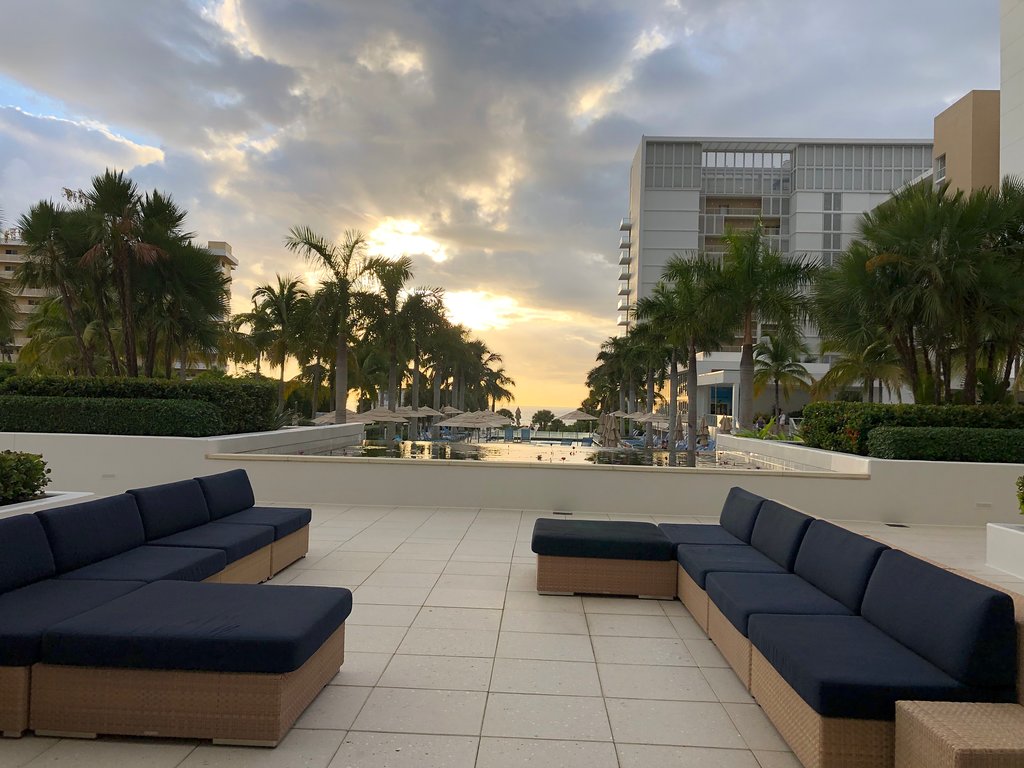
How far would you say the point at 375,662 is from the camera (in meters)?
4.25

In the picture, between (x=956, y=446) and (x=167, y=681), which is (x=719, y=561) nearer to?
(x=167, y=681)

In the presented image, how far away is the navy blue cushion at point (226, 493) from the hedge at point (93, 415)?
527 centimetres

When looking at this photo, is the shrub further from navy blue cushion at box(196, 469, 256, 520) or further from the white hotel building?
the white hotel building

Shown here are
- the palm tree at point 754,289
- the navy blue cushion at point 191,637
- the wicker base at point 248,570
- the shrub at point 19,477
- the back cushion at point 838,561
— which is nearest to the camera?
the navy blue cushion at point 191,637

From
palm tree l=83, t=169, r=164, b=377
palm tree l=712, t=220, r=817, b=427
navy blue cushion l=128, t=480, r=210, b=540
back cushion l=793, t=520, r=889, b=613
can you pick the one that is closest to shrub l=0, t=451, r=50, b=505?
navy blue cushion l=128, t=480, r=210, b=540

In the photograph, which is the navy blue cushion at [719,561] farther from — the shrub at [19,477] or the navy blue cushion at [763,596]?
the shrub at [19,477]

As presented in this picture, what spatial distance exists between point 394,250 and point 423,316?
451 centimetres

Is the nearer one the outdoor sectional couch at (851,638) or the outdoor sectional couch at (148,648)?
the outdoor sectional couch at (851,638)

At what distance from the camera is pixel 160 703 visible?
10.3 feet

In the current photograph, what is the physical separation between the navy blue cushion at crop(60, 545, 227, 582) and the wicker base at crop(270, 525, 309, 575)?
111 cm

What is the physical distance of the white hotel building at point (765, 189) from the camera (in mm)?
64750

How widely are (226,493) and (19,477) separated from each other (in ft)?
5.68

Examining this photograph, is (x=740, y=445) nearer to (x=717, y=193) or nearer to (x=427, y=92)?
(x=427, y=92)

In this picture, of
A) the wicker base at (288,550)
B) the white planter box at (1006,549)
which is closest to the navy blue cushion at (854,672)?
the wicker base at (288,550)
